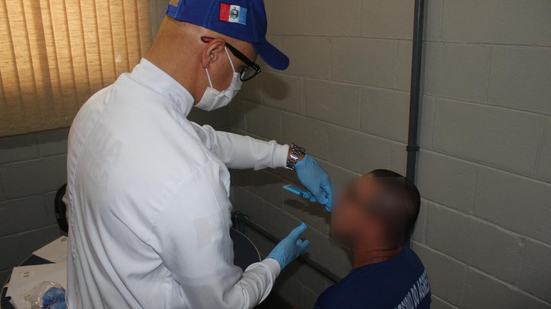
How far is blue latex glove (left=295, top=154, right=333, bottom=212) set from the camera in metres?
1.73

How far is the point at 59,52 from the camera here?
2.23 m

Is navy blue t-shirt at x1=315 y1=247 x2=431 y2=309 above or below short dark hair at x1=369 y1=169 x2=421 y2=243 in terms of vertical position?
below

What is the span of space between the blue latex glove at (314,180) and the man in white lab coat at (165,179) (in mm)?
560

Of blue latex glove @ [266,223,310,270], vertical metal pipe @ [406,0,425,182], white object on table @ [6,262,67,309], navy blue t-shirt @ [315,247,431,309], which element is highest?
vertical metal pipe @ [406,0,425,182]

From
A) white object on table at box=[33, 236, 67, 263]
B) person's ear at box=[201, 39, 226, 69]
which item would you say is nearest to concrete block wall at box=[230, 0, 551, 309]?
person's ear at box=[201, 39, 226, 69]

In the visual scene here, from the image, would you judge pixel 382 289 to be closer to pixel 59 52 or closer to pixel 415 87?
pixel 415 87

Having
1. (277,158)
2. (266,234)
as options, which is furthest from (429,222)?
(266,234)

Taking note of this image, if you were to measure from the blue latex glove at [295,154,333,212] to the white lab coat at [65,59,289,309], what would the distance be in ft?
2.04

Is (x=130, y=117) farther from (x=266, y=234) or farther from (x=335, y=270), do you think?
(x=266, y=234)

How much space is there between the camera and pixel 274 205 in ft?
8.72

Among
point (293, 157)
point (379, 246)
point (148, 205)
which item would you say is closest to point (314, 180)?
point (293, 157)

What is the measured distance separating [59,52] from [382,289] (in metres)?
2.03

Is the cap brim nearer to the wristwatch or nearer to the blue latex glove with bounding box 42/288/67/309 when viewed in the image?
the wristwatch

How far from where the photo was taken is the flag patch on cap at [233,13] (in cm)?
115
